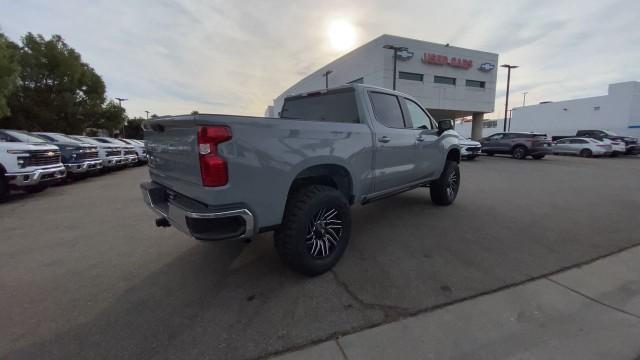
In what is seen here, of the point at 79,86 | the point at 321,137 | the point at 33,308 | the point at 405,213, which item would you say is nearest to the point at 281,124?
the point at 321,137

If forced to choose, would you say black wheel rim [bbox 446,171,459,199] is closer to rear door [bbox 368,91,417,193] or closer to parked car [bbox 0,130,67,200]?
rear door [bbox 368,91,417,193]

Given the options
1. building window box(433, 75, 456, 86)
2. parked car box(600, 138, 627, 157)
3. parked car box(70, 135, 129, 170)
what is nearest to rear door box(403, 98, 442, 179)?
parked car box(70, 135, 129, 170)

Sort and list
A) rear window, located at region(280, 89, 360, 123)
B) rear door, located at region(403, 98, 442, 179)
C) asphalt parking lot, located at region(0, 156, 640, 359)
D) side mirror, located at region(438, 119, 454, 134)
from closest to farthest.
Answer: asphalt parking lot, located at region(0, 156, 640, 359) < rear window, located at region(280, 89, 360, 123) < rear door, located at region(403, 98, 442, 179) < side mirror, located at region(438, 119, 454, 134)

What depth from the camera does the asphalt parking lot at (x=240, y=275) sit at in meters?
2.28

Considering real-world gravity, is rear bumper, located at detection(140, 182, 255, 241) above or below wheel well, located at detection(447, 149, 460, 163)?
below

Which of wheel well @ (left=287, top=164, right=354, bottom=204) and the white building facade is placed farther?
the white building facade

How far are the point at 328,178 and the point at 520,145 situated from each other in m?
18.2

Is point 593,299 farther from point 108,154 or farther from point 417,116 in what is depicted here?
point 108,154

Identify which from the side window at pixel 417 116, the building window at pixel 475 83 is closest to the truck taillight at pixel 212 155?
the side window at pixel 417 116

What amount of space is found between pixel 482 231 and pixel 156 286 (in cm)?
436

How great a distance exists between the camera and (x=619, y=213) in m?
5.67

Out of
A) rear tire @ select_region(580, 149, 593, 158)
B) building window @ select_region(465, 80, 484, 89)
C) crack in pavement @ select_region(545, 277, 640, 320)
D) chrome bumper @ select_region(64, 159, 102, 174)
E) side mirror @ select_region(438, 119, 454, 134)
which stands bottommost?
crack in pavement @ select_region(545, 277, 640, 320)

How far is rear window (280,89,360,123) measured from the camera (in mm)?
A: 3799

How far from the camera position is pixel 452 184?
19.6 feet
